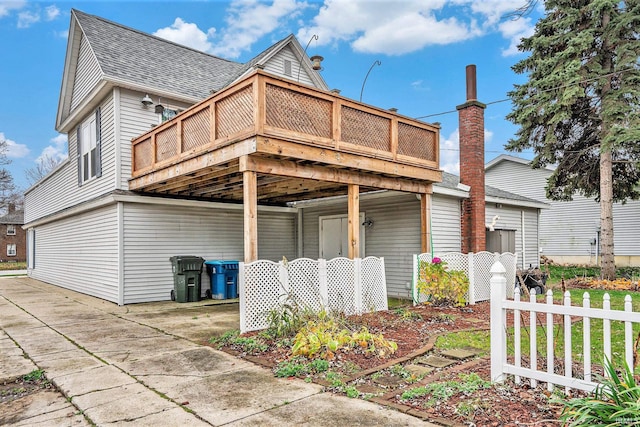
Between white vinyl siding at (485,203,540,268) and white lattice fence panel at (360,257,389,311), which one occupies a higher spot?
white vinyl siding at (485,203,540,268)

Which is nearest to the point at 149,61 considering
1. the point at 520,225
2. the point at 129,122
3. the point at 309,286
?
the point at 129,122

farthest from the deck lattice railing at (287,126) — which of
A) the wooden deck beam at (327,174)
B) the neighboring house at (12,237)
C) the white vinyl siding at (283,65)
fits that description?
the neighboring house at (12,237)

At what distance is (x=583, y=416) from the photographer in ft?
8.27

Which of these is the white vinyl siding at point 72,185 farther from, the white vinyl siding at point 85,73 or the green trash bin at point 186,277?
the green trash bin at point 186,277

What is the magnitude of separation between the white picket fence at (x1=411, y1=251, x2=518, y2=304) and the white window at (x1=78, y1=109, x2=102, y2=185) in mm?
8864

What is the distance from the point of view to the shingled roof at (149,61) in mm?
10727

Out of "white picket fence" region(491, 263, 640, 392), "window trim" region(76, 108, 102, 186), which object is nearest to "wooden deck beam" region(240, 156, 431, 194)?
"white picket fence" region(491, 263, 640, 392)

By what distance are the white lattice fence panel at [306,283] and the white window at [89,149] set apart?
288 inches

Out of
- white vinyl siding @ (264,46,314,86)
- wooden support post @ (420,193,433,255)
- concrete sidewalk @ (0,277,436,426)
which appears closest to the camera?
concrete sidewalk @ (0,277,436,426)

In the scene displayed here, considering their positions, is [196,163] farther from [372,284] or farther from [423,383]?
[423,383]

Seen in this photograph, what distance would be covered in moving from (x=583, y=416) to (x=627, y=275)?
14430mm

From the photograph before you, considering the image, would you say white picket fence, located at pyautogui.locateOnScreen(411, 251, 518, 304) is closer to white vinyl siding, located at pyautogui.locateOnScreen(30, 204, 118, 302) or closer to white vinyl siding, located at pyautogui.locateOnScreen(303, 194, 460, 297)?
white vinyl siding, located at pyautogui.locateOnScreen(303, 194, 460, 297)

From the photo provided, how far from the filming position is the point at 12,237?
36.5 meters

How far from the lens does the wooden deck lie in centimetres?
646
